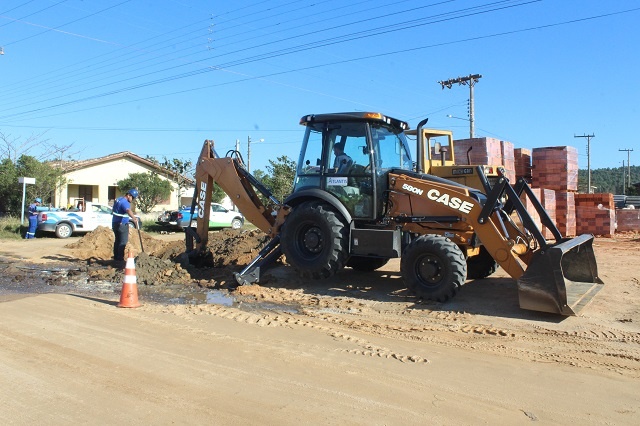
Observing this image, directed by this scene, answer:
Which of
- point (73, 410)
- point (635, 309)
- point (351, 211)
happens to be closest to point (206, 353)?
point (73, 410)

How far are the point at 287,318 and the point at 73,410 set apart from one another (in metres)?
3.38

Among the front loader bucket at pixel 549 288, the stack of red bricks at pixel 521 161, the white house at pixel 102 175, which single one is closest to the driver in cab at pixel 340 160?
the front loader bucket at pixel 549 288

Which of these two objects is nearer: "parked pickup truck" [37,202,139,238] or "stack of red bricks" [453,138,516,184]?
"stack of red bricks" [453,138,516,184]

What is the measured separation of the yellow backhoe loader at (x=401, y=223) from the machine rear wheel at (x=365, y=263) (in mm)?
1463

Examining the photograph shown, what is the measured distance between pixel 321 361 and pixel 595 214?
54.5ft

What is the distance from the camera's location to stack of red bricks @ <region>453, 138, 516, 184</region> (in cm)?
1580

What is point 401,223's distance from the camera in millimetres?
8594

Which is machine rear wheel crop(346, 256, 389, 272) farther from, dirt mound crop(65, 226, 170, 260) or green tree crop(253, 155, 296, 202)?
green tree crop(253, 155, 296, 202)

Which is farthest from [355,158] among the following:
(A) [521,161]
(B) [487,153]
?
(A) [521,161]

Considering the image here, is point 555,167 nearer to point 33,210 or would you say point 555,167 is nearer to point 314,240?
point 314,240

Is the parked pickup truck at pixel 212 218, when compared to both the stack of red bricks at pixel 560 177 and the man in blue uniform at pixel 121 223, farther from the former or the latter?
the stack of red bricks at pixel 560 177

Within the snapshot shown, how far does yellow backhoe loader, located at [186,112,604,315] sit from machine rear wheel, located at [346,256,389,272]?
4.80 ft

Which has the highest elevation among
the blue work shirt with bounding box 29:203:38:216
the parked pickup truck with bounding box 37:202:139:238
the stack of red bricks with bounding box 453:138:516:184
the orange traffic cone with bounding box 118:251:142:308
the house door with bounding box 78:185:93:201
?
the stack of red bricks with bounding box 453:138:516:184

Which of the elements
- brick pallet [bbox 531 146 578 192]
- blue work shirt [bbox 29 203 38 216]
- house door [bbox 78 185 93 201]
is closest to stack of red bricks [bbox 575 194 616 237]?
brick pallet [bbox 531 146 578 192]
